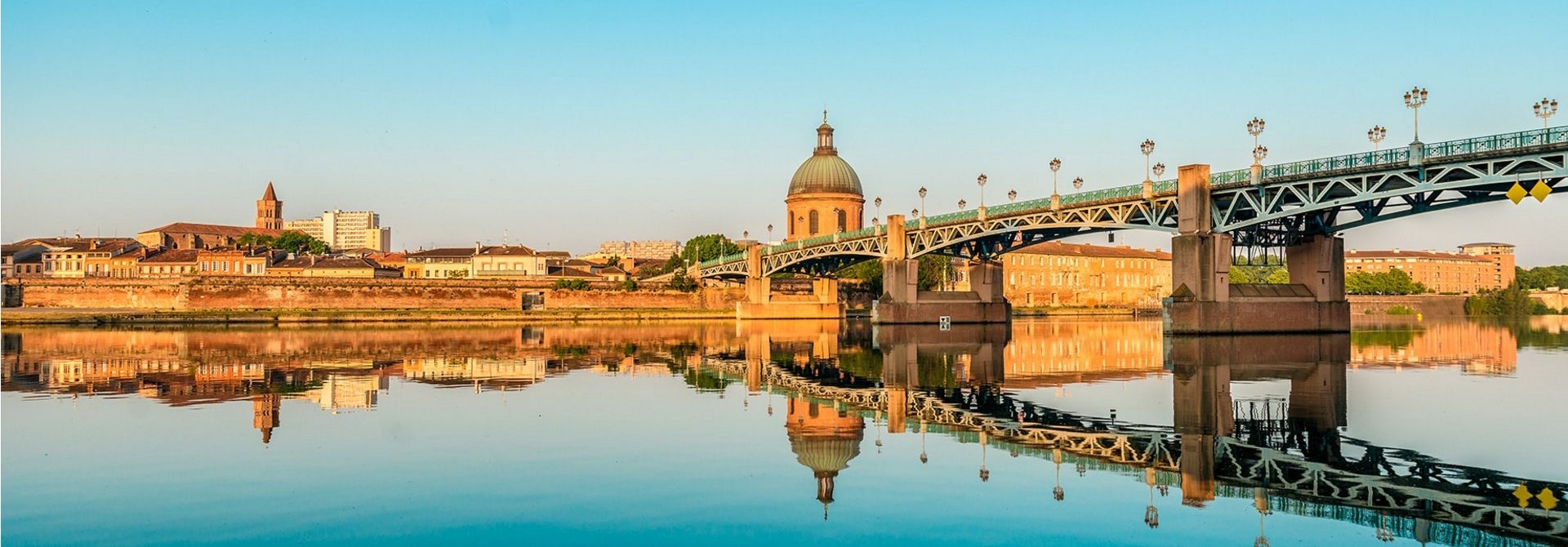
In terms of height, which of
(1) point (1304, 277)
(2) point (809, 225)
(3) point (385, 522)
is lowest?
(3) point (385, 522)

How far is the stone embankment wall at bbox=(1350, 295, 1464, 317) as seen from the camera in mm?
153250

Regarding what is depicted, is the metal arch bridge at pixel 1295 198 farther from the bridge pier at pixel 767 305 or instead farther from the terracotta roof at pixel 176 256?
the terracotta roof at pixel 176 256

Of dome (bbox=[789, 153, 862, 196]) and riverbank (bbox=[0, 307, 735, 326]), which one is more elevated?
dome (bbox=[789, 153, 862, 196])

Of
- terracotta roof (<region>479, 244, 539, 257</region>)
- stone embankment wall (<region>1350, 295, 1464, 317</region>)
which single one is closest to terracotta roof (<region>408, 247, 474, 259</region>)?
terracotta roof (<region>479, 244, 539, 257</region>)

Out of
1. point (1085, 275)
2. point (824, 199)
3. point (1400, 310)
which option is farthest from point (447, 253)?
point (1400, 310)

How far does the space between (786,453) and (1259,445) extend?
898 centimetres

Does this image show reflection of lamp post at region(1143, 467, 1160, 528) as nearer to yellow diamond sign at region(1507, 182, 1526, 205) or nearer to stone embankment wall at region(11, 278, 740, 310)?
yellow diamond sign at region(1507, 182, 1526, 205)

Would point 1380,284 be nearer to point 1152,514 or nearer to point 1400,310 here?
point 1400,310

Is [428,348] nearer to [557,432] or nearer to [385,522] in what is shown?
[557,432]

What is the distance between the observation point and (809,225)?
14600cm

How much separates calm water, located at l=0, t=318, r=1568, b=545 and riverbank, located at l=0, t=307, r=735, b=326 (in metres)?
47.9

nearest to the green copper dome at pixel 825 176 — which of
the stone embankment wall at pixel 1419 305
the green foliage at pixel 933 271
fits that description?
the green foliage at pixel 933 271

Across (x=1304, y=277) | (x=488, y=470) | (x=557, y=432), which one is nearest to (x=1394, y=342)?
(x=1304, y=277)

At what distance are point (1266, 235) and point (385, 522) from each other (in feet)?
210
